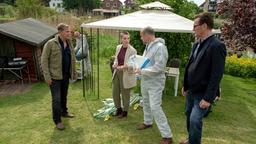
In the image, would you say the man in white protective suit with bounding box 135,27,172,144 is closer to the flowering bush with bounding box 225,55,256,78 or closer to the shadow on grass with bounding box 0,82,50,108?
the shadow on grass with bounding box 0,82,50,108

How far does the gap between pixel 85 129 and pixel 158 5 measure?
5.03 m

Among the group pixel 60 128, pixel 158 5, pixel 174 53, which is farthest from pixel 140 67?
pixel 174 53

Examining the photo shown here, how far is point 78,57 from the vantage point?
409 inches

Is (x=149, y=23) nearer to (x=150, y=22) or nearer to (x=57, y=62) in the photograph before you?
(x=150, y=22)

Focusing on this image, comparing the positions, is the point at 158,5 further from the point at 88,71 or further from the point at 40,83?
the point at 40,83

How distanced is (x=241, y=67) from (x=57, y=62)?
32.4 ft

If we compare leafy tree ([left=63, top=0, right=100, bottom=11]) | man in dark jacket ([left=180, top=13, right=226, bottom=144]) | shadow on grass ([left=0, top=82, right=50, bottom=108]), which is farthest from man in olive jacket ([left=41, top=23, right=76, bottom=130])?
leafy tree ([left=63, top=0, right=100, bottom=11])

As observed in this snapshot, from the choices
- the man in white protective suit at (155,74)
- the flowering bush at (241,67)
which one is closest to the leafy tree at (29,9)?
the flowering bush at (241,67)

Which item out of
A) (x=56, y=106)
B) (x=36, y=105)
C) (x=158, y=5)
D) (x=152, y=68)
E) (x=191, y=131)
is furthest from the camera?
(x=158, y=5)

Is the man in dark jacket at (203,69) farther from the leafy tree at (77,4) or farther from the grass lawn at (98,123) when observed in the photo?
the leafy tree at (77,4)

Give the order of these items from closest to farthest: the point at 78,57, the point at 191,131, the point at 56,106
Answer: the point at 191,131 → the point at 56,106 → the point at 78,57

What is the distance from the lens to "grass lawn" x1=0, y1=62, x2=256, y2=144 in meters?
5.82

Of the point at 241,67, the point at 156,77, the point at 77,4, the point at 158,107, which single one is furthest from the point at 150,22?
the point at 77,4

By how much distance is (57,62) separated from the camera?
5914 mm
